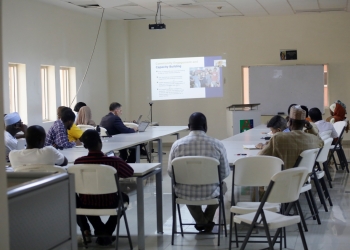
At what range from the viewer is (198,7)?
34.2 ft

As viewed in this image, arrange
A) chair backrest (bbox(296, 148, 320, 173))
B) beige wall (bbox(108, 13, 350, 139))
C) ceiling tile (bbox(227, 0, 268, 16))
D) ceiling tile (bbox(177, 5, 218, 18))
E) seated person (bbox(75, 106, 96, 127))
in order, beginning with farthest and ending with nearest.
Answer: beige wall (bbox(108, 13, 350, 139)) → ceiling tile (bbox(177, 5, 218, 18)) → ceiling tile (bbox(227, 0, 268, 16)) → seated person (bbox(75, 106, 96, 127)) → chair backrest (bbox(296, 148, 320, 173))

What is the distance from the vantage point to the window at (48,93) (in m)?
9.86

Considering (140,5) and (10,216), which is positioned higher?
(140,5)

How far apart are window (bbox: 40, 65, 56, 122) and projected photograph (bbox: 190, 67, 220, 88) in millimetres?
3611

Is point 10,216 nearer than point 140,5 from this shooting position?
Yes

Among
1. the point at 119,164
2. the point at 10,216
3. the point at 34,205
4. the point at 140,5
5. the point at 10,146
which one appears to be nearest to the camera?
the point at 10,216

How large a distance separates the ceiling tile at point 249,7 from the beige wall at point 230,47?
54 cm

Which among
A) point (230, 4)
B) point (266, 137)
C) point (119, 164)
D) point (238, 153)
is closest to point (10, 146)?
point (119, 164)

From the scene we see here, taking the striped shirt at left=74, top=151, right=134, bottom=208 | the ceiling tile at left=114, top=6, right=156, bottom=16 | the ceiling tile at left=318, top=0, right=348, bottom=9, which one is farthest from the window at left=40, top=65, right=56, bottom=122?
the striped shirt at left=74, top=151, right=134, bottom=208

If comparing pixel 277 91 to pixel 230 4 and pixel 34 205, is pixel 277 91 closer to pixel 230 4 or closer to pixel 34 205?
pixel 230 4

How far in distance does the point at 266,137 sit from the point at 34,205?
5.50 m

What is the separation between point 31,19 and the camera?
8.97m

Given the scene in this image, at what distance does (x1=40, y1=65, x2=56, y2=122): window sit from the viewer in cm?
986

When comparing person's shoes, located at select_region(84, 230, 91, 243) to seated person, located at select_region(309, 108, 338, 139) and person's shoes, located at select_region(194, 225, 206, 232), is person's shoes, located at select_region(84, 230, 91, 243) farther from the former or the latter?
seated person, located at select_region(309, 108, 338, 139)
